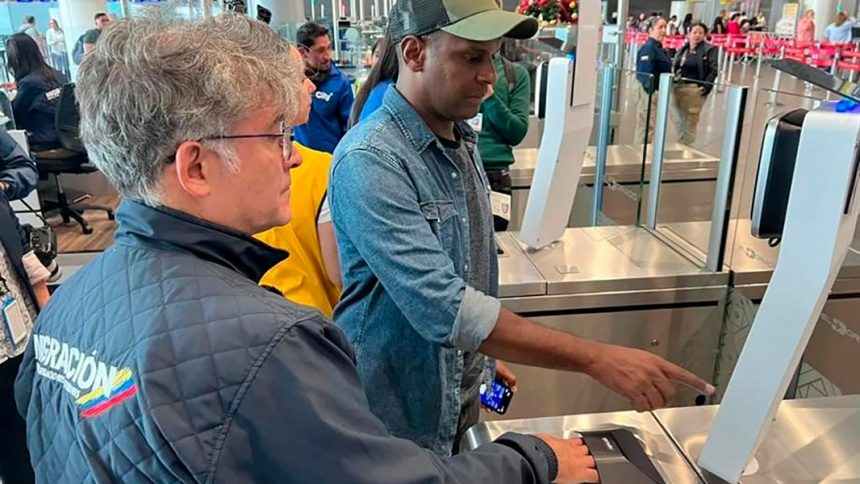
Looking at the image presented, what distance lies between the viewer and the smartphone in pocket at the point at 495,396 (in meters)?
→ 1.55

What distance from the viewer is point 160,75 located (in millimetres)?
696

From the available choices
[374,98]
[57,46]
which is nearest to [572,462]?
[374,98]

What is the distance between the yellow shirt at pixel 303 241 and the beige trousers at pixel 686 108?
1345 mm

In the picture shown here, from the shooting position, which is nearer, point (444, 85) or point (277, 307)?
point (277, 307)

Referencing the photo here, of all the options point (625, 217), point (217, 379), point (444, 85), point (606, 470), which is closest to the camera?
point (217, 379)

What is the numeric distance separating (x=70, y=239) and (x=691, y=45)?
18.5ft

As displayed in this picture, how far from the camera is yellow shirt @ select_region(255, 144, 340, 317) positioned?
1573 mm

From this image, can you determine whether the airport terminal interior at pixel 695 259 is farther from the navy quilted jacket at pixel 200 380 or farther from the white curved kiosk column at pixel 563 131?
the navy quilted jacket at pixel 200 380

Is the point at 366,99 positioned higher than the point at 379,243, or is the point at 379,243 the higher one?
the point at 366,99

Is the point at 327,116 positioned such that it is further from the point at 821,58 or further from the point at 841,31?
the point at 841,31

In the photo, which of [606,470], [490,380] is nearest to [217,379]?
[606,470]

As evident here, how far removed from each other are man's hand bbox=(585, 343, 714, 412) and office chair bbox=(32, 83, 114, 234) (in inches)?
183

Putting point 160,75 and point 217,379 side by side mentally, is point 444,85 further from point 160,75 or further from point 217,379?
point 217,379

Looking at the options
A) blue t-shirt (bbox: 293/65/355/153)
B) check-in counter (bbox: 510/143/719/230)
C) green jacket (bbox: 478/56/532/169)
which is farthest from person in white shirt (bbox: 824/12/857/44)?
blue t-shirt (bbox: 293/65/355/153)
